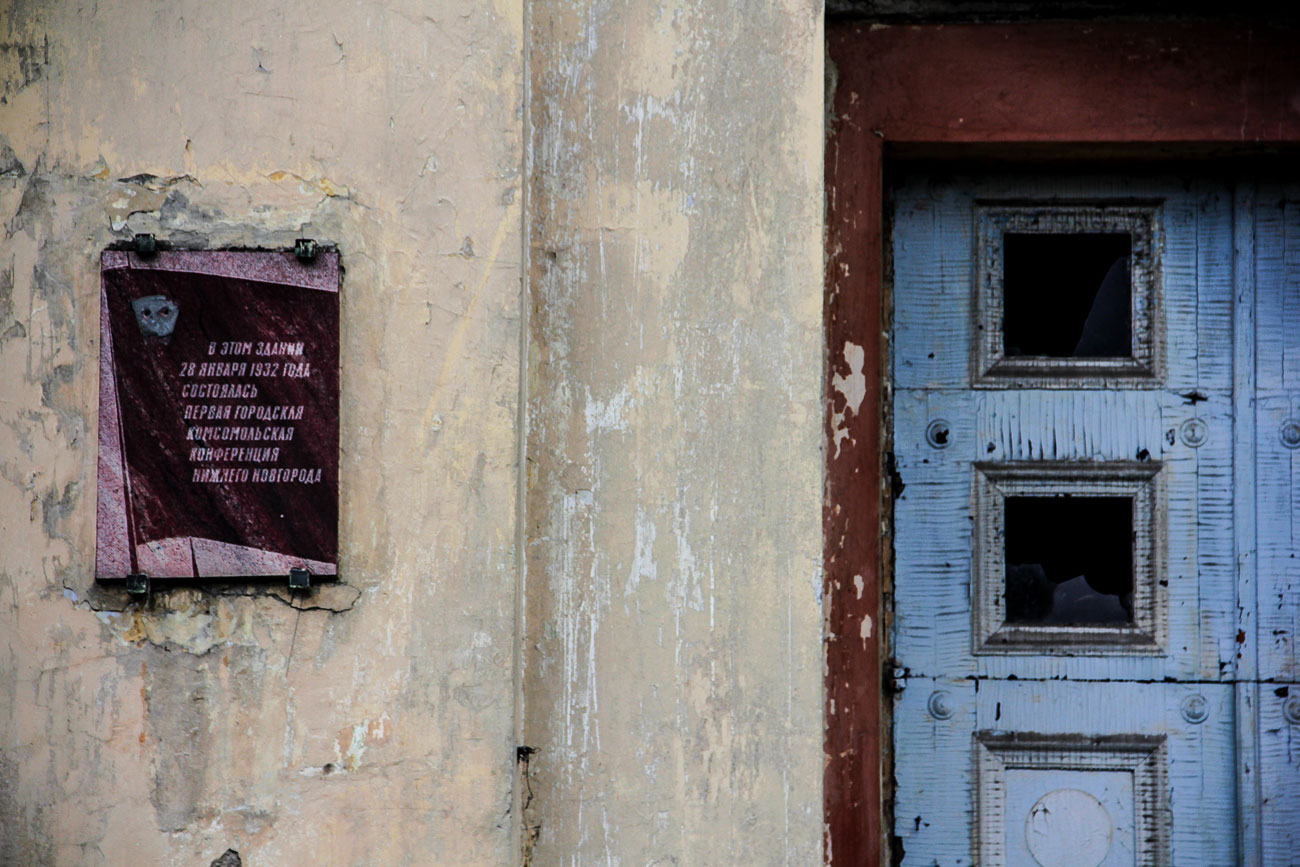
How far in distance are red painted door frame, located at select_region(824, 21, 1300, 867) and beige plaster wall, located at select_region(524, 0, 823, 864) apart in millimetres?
202

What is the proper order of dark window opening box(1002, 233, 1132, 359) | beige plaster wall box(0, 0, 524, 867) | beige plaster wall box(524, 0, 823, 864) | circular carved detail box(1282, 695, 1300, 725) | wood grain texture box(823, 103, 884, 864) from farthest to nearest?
1. dark window opening box(1002, 233, 1132, 359)
2. circular carved detail box(1282, 695, 1300, 725)
3. wood grain texture box(823, 103, 884, 864)
4. beige plaster wall box(524, 0, 823, 864)
5. beige plaster wall box(0, 0, 524, 867)

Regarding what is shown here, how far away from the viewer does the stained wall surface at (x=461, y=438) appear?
2000 millimetres

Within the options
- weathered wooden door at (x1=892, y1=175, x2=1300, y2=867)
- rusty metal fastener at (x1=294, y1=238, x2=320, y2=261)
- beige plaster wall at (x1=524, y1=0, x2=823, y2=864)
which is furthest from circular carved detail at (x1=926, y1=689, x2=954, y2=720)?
rusty metal fastener at (x1=294, y1=238, x2=320, y2=261)

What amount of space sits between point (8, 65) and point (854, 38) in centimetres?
172

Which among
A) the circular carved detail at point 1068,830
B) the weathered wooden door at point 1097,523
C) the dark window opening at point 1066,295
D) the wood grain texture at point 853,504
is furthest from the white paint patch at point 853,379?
the circular carved detail at point 1068,830

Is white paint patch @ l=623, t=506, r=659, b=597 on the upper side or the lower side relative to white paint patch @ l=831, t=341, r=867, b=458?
lower

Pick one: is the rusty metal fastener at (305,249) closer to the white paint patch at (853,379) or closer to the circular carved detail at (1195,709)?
the white paint patch at (853,379)

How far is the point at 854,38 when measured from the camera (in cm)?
239

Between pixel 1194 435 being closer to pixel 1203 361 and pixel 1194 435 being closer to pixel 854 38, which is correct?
pixel 1203 361

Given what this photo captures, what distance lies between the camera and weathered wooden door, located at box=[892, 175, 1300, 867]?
2434 millimetres

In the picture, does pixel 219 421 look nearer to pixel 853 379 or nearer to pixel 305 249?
pixel 305 249

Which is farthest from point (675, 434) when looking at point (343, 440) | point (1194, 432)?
point (1194, 432)

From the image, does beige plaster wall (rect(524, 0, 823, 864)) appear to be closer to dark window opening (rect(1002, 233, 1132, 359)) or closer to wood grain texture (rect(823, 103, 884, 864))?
wood grain texture (rect(823, 103, 884, 864))

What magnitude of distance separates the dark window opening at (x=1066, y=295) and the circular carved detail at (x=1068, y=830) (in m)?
1.01
